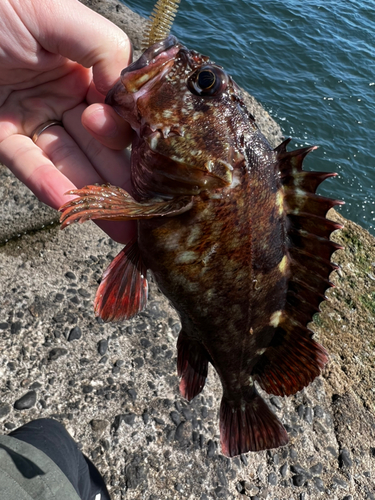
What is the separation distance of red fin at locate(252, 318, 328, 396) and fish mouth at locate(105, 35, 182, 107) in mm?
1829

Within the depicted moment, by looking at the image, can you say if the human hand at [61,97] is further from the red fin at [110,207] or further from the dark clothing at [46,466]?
the dark clothing at [46,466]

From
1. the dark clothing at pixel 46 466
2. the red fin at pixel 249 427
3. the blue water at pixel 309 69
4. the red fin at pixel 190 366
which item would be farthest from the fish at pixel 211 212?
the blue water at pixel 309 69

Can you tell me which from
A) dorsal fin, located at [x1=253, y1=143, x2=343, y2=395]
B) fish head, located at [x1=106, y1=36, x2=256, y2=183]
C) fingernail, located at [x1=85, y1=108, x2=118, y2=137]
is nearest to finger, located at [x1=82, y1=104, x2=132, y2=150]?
fingernail, located at [x1=85, y1=108, x2=118, y2=137]

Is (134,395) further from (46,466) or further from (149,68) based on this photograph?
(149,68)

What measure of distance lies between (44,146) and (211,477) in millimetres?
3198

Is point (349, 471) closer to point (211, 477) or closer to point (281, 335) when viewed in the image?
point (211, 477)

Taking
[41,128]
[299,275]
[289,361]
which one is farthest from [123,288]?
[41,128]

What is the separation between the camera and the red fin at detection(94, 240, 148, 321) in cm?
261

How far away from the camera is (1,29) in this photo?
2895 millimetres

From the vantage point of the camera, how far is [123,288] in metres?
2.67

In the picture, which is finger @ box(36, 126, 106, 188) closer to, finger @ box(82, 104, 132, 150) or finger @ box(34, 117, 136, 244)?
finger @ box(34, 117, 136, 244)

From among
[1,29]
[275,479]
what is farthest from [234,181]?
[275,479]

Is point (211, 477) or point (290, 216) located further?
point (211, 477)

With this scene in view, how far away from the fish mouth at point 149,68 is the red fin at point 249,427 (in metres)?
2.29
